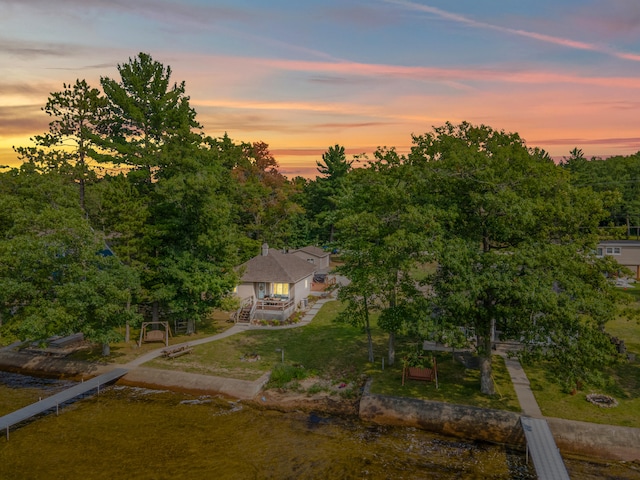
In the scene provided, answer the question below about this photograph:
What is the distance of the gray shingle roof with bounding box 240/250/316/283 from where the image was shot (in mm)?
40656

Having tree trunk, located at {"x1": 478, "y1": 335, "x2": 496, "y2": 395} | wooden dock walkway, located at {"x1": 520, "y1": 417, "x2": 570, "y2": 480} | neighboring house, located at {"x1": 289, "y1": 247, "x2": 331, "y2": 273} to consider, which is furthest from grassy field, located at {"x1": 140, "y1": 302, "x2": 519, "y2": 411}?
neighboring house, located at {"x1": 289, "y1": 247, "x2": 331, "y2": 273}

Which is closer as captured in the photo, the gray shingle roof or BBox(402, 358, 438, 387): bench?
BBox(402, 358, 438, 387): bench

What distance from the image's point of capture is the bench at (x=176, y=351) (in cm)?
2872

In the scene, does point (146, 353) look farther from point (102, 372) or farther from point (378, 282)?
point (378, 282)

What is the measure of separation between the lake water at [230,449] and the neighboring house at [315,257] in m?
38.1

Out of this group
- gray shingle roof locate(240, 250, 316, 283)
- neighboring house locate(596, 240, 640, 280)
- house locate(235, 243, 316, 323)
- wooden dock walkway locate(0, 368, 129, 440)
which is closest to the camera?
wooden dock walkway locate(0, 368, 129, 440)

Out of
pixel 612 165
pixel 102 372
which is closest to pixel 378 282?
pixel 102 372

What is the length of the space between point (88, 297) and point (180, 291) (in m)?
7.45

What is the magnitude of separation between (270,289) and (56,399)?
821 inches

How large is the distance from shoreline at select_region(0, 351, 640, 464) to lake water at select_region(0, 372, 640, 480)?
0.56 m

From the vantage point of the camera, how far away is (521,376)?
79.7ft

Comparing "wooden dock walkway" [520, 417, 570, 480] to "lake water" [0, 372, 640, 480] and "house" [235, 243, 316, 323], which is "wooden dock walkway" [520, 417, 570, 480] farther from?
"house" [235, 243, 316, 323]

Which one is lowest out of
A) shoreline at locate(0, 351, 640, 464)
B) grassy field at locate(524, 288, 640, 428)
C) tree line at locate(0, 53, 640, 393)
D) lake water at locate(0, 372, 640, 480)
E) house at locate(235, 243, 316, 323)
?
lake water at locate(0, 372, 640, 480)

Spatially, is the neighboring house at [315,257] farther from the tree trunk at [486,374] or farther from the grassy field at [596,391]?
the tree trunk at [486,374]
